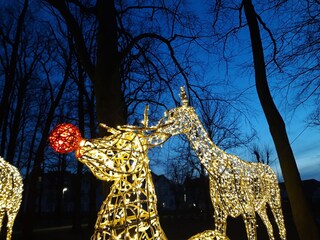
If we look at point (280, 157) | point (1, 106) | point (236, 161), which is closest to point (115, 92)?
point (236, 161)

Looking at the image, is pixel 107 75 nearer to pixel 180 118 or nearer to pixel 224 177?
pixel 180 118

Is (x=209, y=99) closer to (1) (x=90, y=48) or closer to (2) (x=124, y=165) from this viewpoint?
(2) (x=124, y=165)

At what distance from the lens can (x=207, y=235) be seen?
2629 millimetres

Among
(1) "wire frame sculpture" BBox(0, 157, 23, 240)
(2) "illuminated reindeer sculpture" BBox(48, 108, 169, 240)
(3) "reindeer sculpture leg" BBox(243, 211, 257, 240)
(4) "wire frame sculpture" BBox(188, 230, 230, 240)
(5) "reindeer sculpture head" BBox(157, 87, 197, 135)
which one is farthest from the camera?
(1) "wire frame sculpture" BBox(0, 157, 23, 240)

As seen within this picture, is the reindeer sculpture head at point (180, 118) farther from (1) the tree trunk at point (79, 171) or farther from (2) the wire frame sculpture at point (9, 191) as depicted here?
(1) the tree trunk at point (79, 171)

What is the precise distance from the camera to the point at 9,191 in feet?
21.7

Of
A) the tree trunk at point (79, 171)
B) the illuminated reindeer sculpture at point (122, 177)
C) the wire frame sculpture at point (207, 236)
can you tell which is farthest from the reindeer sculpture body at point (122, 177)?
the tree trunk at point (79, 171)

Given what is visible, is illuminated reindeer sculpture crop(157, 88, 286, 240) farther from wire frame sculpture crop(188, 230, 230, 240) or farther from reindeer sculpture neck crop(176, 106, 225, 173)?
wire frame sculpture crop(188, 230, 230, 240)

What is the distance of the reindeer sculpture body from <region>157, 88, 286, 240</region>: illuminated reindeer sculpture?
0.77 metres

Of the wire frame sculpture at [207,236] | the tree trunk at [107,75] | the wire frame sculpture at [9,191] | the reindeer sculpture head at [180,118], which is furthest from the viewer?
the wire frame sculpture at [9,191]

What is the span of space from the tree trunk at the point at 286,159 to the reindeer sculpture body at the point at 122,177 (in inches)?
138

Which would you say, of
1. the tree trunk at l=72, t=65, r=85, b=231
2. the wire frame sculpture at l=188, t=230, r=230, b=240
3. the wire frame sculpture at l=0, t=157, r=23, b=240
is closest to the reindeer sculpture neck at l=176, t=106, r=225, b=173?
the wire frame sculpture at l=188, t=230, r=230, b=240

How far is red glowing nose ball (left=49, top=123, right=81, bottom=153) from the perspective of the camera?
2.30 meters

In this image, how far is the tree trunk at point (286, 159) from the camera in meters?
4.89
